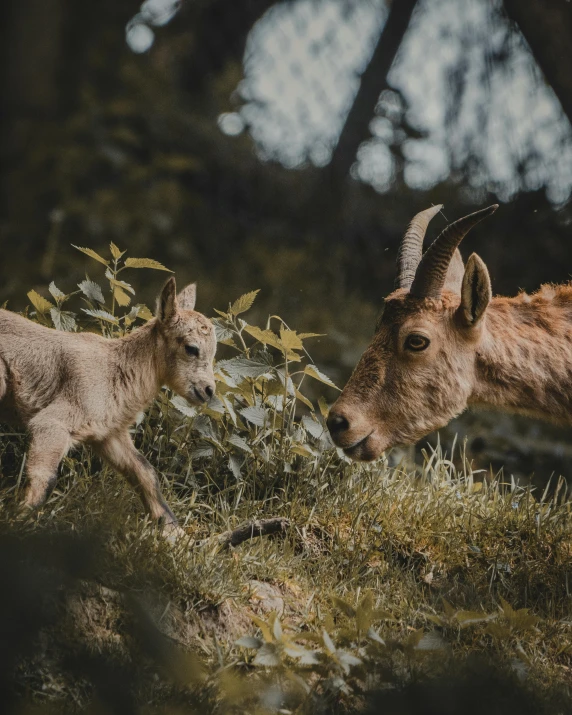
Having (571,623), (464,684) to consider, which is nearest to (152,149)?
(571,623)

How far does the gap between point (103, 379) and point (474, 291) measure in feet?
6.94

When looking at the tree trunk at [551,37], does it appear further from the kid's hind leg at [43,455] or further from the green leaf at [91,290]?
the kid's hind leg at [43,455]

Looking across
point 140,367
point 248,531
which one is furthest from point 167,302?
point 248,531

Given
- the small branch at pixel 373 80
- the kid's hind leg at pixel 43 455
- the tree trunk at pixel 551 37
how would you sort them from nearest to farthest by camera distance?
1. the kid's hind leg at pixel 43 455
2. the tree trunk at pixel 551 37
3. the small branch at pixel 373 80

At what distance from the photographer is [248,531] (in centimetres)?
447

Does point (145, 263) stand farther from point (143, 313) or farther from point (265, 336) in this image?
point (265, 336)

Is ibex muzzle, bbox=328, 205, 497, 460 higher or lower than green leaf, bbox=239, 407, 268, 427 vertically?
higher

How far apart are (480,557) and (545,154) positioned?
240 inches

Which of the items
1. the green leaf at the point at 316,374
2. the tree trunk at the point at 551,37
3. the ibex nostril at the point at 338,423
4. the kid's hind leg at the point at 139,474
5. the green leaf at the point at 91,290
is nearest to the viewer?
the kid's hind leg at the point at 139,474

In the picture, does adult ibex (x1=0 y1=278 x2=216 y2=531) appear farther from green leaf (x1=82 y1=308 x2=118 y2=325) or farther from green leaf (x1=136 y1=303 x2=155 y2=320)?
green leaf (x1=136 y1=303 x2=155 y2=320)

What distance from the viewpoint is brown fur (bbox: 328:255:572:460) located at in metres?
4.81

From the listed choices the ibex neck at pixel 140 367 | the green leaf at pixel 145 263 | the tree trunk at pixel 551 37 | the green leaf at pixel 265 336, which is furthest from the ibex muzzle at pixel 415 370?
the tree trunk at pixel 551 37

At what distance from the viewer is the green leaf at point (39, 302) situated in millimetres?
5234

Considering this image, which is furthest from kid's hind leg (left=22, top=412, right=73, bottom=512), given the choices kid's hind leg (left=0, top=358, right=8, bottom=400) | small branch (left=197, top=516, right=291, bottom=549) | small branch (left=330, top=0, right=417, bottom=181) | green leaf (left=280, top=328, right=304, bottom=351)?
small branch (left=330, top=0, right=417, bottom=181)
